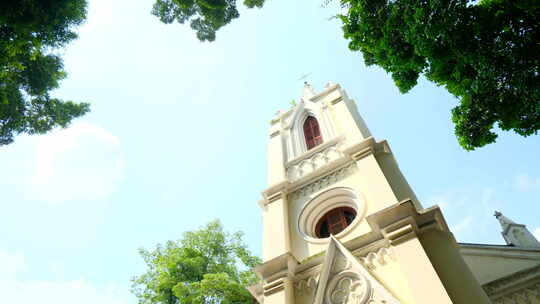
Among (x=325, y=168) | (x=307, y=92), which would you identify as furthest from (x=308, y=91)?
(x=325, y=168)

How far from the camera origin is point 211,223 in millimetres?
16547

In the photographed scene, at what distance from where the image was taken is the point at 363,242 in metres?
7.89

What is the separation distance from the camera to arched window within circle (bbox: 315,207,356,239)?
9.63m

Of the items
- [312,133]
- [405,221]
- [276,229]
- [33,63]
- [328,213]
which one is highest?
[312,133]

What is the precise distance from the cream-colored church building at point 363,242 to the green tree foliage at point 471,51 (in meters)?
2.41

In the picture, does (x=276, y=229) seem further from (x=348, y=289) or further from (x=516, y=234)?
(x=516, y=234)

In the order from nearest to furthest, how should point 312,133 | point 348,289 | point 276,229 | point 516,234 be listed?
point 348,289 < point 276,229 < point 516,234 < point 312,133

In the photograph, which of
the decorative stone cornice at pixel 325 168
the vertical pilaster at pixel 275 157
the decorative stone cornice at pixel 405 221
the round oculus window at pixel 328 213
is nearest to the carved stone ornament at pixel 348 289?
the decorative stone cornice at pixel 405 221

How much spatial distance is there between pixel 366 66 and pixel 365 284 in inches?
198

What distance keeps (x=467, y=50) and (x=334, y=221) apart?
19.5 feet

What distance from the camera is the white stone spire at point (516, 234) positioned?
11.6m

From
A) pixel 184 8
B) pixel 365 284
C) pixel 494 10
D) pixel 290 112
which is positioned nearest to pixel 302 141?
pixel 290 112

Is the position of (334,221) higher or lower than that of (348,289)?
higher

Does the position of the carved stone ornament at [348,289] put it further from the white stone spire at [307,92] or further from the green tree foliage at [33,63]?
the white stone spire at [307,92]
